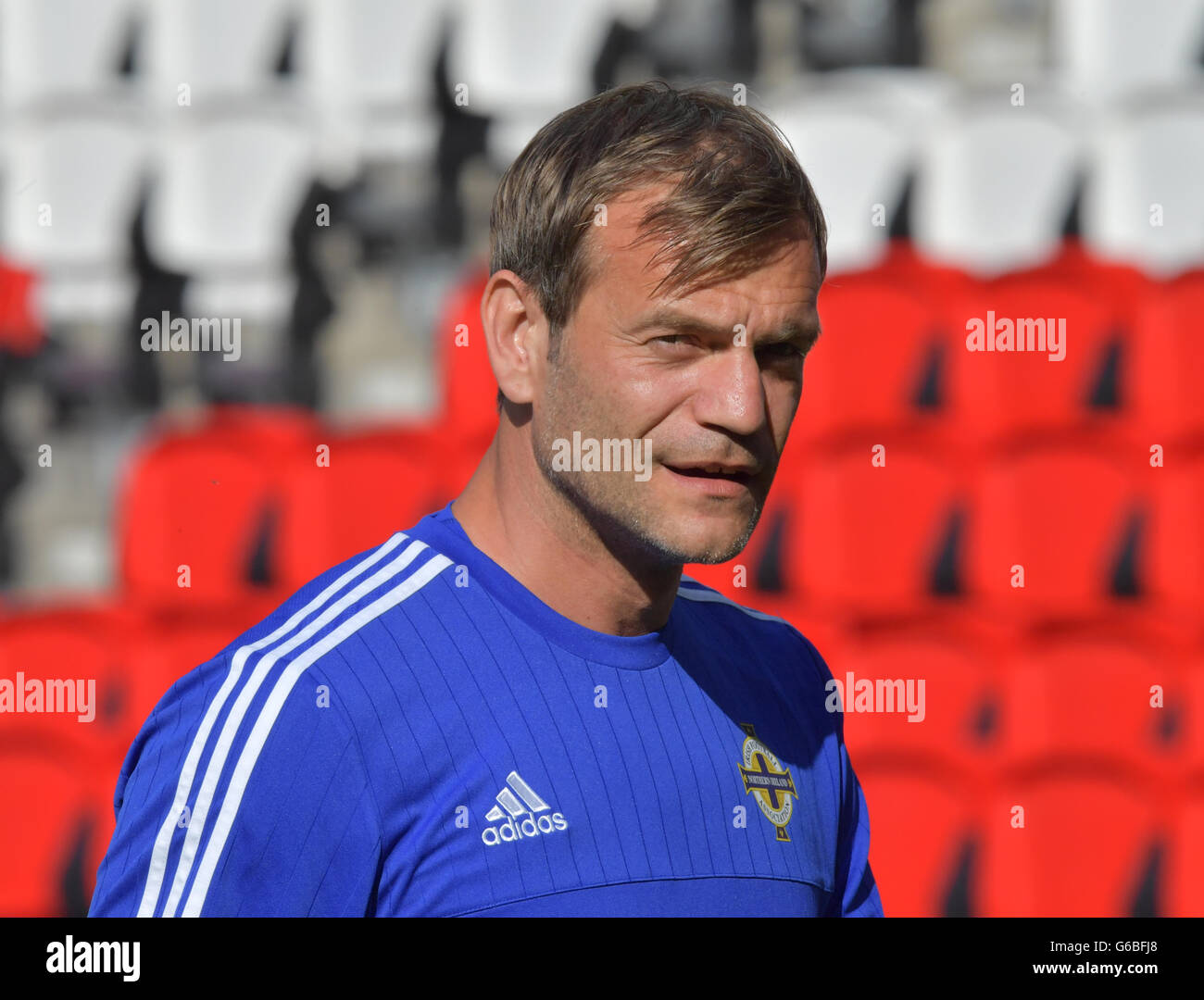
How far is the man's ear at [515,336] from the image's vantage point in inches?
29.0

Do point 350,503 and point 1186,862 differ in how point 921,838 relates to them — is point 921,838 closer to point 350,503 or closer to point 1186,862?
point 1186,862

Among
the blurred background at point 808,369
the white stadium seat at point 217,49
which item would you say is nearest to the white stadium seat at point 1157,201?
the blurred background at point 808,369

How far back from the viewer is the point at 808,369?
2.33 meters

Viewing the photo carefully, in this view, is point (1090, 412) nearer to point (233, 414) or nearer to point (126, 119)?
point (233, 414)

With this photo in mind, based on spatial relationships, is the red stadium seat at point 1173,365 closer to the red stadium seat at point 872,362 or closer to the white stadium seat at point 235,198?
the red stadium seat at point 872,362

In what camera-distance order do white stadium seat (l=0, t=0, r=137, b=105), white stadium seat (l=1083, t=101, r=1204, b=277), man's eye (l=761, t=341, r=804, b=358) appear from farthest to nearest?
white stadium seat (l=0, t=0, r=137, b=105) → white stadium seat (l=1083, t=101, r=1204, b=277) → man's eye (l=761, t=341, r=804, b=358)

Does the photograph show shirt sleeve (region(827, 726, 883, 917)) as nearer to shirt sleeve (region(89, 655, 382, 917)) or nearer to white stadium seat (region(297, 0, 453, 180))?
shirt sleeve (region(89, 655, 382, 917))

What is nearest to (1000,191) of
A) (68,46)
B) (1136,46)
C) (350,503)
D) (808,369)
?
(1136,46)

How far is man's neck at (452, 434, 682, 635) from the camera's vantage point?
0.73 m

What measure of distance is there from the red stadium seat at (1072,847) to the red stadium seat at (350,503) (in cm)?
102

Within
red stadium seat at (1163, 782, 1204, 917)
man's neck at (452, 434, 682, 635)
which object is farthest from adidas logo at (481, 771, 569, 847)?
red stadium seat at (1163, 782, 1204, 917)
